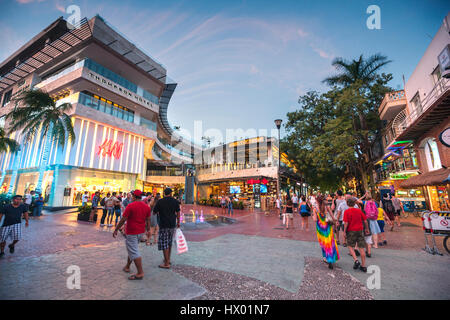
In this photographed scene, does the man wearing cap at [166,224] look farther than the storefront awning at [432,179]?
No

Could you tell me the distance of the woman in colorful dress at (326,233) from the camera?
4656 millimetres

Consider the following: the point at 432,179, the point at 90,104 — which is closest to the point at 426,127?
the point at 432,179

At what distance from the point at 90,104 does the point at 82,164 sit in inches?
276

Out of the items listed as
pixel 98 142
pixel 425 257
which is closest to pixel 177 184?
→ pixel 98 142

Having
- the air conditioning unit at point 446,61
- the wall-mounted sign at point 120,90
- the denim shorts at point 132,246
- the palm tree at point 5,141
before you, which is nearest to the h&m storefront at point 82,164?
the palm tree at point 5,141

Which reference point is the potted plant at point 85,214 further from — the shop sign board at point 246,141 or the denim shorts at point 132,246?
the shop sign board at point 246,141

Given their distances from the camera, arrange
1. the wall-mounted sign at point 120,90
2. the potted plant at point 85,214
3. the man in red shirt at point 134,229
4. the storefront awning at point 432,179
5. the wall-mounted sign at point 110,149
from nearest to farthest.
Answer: the man in red shirt at point 134,229
the storefront awning at point 432,179
the potted plant at point 85,214
the wall-mounted sign at point 120,90
the wall-mounted sign at point 110,149

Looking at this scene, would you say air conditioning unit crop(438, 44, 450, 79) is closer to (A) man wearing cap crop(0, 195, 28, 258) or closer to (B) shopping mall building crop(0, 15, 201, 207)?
(A) man wearing cap crop(0, 195, 28, 258)

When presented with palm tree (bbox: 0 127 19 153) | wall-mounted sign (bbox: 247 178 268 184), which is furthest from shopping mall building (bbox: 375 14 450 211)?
palm tree (bbox: 0 127 19 153)

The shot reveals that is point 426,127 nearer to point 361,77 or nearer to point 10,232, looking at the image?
point 361,77

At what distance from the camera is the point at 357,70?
20.8 metres

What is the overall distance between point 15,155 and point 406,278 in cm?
3999
